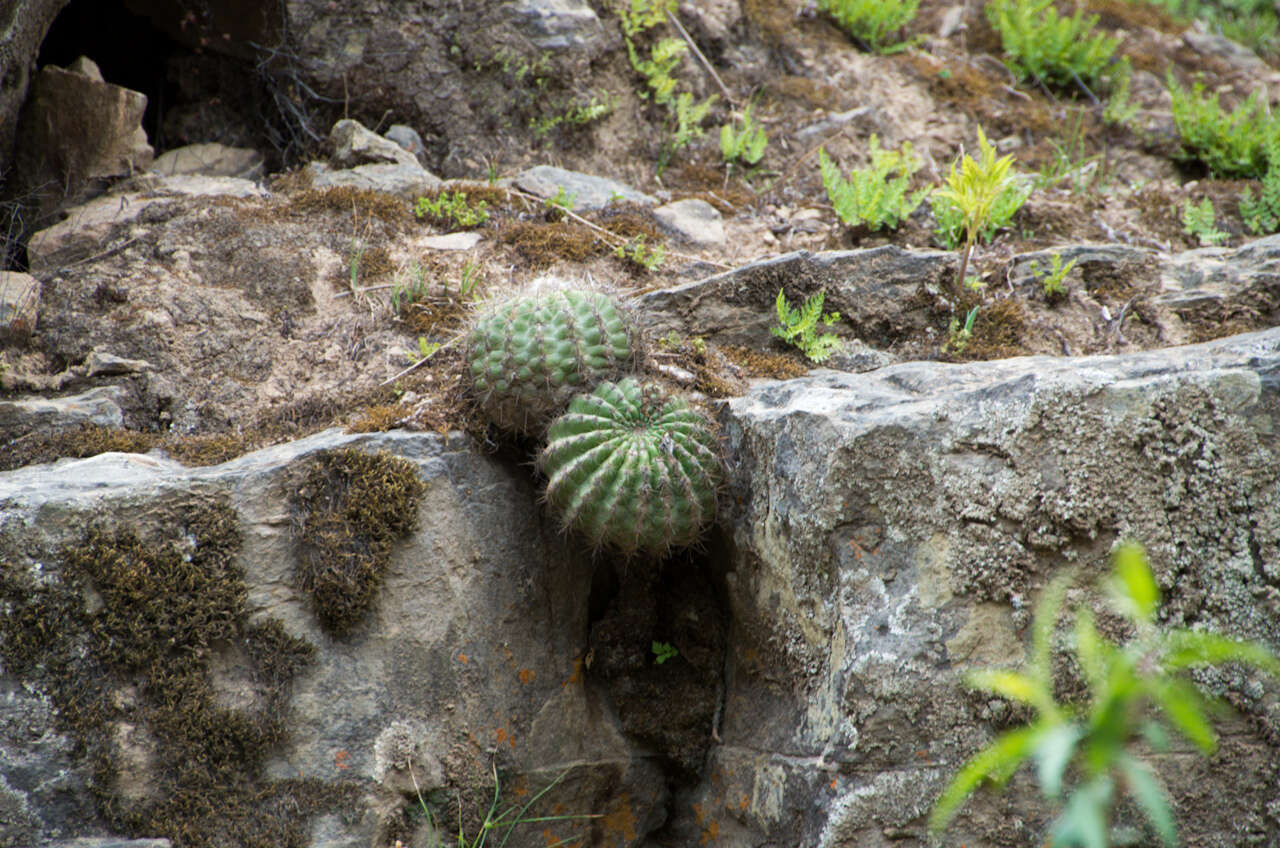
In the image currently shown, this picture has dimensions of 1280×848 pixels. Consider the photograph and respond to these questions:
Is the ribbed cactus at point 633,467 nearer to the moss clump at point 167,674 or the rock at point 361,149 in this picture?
the moss clump at point 167,674

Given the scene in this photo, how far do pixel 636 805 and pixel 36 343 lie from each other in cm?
292

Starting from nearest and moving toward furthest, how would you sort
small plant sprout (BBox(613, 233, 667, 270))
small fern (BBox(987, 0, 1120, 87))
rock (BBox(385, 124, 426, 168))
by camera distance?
1. small plant sprout (BBox(613, 233, 667, 270))
2. rock (BBox(385, 124, 426, 168))
3. small fern (BBox(987, 0, 1120, 87))

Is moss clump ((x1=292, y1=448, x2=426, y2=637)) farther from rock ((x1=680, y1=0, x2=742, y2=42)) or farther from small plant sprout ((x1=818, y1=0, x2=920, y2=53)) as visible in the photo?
small plant sprout ((x1=818, y1=0, x2=920, y2=53))

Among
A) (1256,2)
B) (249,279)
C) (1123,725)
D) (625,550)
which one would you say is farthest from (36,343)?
(1256,2)

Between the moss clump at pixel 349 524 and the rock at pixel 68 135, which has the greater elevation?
the rock at pixel 68 135

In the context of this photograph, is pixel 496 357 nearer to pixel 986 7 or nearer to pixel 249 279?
pixel 249 279

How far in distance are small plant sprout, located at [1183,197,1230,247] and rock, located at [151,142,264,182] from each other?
15.8 ft

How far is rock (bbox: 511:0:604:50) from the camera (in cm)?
545

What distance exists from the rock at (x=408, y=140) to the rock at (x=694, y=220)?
1449 millimetres

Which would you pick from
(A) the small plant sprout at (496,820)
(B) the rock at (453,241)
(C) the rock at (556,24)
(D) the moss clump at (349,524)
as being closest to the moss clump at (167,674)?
(D) the moss clump at (349,524)

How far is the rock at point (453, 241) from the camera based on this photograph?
426 cm

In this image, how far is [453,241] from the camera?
430 cm

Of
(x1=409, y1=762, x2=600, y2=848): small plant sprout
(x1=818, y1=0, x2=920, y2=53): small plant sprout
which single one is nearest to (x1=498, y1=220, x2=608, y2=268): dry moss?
(x1=409, y1=762, x2=600, y2=848): small plant sprout

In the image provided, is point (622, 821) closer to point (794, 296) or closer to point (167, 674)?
point (167, 674)
